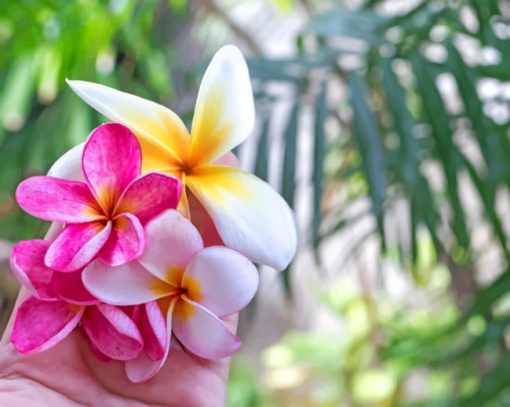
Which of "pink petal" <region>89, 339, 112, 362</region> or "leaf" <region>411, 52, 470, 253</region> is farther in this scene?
"leaf" <region>411, 52, 470, 253</region>

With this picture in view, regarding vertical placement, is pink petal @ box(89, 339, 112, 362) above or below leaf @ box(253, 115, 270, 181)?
above

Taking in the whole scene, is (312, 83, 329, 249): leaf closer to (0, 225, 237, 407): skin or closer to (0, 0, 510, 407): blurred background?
(0, 0, 510, 407): blurred background

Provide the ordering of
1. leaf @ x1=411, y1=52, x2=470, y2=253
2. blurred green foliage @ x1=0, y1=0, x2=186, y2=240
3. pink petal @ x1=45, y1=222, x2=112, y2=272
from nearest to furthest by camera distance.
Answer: pink petal @ x1=45, y1=222, x2=112, y2=272
leaf @ x1=411, y1=52, x2=470, y2=253
blurred green foliage @ x1=0, y1=0, x2=186, y2=240

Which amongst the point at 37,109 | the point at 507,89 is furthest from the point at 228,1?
the point at 507,89

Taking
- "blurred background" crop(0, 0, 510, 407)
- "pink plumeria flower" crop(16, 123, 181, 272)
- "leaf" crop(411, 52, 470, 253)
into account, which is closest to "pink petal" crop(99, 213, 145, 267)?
"pink plumeria flower" crop(16, 123, 181, 272)

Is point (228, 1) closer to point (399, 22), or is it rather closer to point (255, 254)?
point (399, 22)

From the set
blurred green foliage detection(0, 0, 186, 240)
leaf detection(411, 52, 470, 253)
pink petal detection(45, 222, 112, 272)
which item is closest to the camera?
pink petal detection(45, 222, 112, 272)

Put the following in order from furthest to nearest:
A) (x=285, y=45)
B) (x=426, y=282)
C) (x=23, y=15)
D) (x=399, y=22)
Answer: (x=285, y=45)
(x=426, y=282)
(x=23, y=15)
(x=399, y=22)

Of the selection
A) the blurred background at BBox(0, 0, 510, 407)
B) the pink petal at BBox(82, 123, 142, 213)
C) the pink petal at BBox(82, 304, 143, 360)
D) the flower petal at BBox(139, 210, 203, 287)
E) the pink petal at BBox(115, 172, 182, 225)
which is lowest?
the blurred background at BBox(0, 0, 510, 407)
